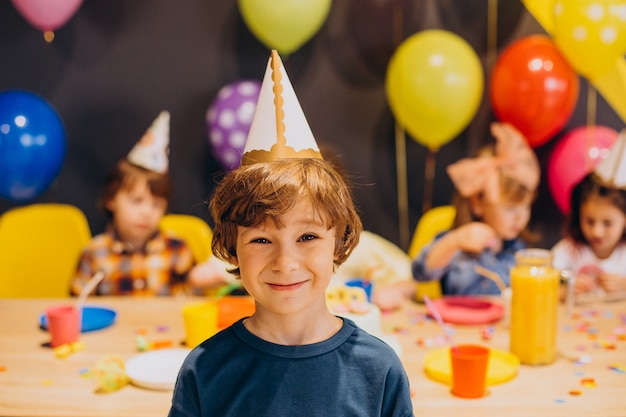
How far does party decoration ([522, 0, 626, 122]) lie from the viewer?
261 cm

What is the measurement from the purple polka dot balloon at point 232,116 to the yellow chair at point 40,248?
639 mm

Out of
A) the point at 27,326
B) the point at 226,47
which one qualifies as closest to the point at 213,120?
the point at 226,47

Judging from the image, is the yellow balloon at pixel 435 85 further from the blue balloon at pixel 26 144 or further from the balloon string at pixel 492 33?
the blue balloon at pixel 26 144

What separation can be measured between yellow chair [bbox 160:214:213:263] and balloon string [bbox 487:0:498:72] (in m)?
1.20

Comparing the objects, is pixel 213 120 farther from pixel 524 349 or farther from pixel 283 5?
pixel 524 349

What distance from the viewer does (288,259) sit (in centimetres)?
95

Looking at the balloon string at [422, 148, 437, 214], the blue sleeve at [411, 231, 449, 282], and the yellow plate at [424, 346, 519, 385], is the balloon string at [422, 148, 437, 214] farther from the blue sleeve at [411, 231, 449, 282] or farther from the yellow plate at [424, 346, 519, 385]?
the yellow plate at [424, 346, 519, 385]

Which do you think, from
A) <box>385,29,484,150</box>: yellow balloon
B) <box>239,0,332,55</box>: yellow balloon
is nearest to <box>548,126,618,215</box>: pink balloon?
<box>385,29,484,150</box>: yellow balloon

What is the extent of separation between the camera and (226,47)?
2658 millimetres

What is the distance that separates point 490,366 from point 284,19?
1.35 m

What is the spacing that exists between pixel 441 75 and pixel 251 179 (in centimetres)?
146

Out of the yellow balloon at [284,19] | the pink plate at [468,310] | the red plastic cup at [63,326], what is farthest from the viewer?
the yellow balloon at [284,19]

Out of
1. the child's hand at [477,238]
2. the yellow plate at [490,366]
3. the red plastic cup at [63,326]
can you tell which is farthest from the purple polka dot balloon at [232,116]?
the yellow plate at [490,366]

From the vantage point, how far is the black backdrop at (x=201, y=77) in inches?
104
